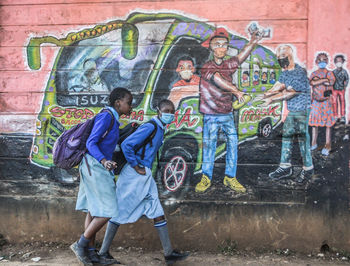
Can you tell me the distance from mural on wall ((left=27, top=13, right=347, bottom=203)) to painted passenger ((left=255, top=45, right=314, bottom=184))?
0.01m

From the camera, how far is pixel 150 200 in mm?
3984

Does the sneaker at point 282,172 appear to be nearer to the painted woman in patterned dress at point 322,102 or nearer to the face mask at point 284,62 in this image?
the painted woman in patterned dress at point 322,102

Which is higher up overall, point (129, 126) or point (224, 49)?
point (224, 49)

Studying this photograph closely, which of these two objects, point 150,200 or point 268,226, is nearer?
point 150,200

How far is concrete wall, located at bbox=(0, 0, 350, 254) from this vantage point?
4273 mm

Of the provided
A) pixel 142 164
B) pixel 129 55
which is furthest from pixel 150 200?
pixel 129 55

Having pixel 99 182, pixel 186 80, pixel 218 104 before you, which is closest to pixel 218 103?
pixel 218 104

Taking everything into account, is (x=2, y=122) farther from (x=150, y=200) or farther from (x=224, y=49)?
(x=224, y=49)

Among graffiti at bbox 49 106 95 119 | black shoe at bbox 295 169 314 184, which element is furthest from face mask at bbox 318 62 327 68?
graffiti at bbox 49 106 95 119

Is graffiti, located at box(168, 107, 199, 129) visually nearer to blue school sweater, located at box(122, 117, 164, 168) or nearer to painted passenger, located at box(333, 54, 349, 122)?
blue school sweater, located at box(122, 117, 164, 168)

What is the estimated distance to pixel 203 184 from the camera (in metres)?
4.44

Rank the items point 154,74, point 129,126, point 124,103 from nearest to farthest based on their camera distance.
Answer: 1. point 124,103
2. point 129,126
3. point 154,74

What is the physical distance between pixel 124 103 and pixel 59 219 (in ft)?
5.55

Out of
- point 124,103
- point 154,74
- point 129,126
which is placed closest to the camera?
point 124,103
